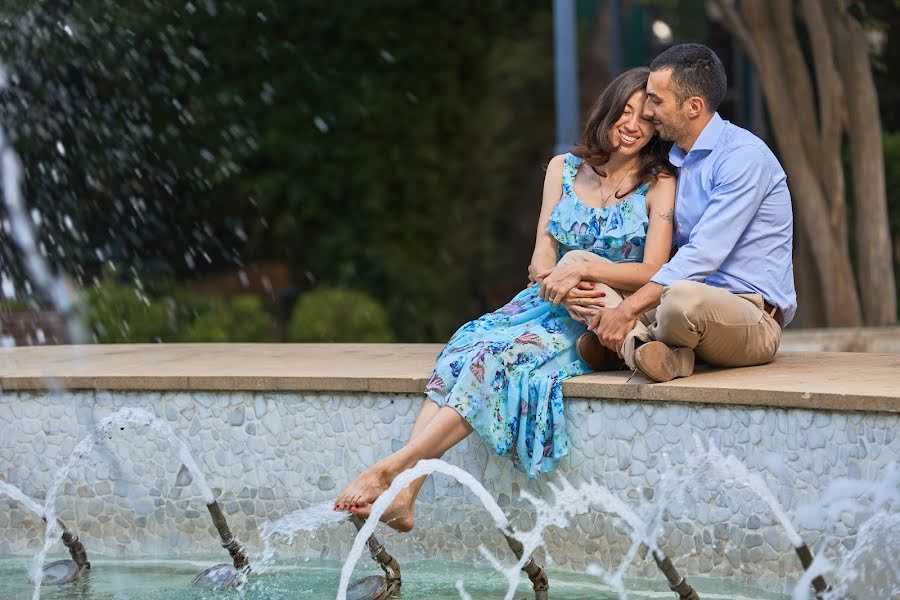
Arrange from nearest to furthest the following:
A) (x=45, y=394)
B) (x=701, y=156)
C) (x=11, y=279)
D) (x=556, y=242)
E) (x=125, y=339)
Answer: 1. (x=701, y=156)
2. (x=556, y=242)
3. (x=45, y=394)
4. (x=125, y=339)
5. (x=11, y=279)

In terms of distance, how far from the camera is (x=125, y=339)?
873 centimetres

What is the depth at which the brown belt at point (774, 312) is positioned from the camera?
4.23 metres

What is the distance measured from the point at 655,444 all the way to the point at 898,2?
6.98 metres

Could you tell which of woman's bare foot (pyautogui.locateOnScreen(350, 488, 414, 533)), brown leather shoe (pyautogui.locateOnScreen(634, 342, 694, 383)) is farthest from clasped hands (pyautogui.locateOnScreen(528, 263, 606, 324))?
woman's bare foot (pyautogui.locateOnScreen(350, 488, 414, 533))

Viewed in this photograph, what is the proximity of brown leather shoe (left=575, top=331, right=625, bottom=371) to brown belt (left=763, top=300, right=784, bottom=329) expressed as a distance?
0.49 metres

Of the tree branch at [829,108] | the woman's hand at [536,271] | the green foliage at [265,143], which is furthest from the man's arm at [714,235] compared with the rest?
the green foliage at [265,143]

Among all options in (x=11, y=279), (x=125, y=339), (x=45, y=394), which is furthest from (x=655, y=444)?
(x=11, y=279)

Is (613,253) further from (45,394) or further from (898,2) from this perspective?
(898,2)

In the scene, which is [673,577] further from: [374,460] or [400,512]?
[374,460]

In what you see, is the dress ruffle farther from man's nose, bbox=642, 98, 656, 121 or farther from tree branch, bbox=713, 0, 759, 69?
tree branch, bbox=713, 0, 759, 69

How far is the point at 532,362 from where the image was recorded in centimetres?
411

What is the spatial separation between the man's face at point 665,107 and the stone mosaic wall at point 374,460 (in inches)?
34.8

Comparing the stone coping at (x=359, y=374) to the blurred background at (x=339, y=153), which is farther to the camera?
the blurred background at (x=339, y=153)

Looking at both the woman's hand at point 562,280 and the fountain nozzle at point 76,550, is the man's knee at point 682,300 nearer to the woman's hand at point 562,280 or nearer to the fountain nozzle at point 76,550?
the woman's hand at point 562,280
